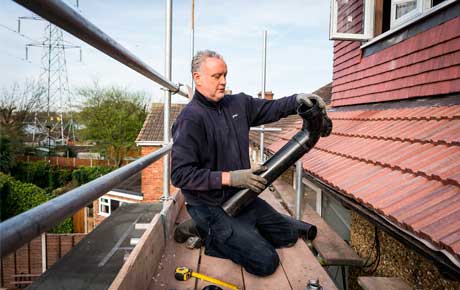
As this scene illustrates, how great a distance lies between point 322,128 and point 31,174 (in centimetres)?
2472

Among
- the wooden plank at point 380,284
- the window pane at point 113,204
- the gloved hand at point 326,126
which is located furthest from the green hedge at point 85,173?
the wooden plank at point 380,284

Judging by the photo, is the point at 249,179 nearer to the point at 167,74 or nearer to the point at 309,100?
the point at 309,100

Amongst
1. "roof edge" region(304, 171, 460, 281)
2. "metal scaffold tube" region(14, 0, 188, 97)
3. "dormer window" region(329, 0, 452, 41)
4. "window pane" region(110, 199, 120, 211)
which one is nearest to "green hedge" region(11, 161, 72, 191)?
"window pane" region(110, 199, 120, 211)

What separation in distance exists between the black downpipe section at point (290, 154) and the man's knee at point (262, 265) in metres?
0.36

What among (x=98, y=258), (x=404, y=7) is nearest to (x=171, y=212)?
(x=404, y=7)

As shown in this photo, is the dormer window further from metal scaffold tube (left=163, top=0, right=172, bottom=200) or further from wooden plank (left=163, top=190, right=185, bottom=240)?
wooden plank (left=163, top=190, right=185, bottom=240)

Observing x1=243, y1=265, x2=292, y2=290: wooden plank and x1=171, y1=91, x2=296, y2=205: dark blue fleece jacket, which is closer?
x1=243, y1=265, x2=292, y2=290: wooden plank

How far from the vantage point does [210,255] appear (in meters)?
2.25

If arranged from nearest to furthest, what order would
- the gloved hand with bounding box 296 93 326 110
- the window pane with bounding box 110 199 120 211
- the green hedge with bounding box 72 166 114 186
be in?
the gloved hand with bounding box 296 93 326 110 < the window pane with bounding box 110 199 120 211 < the green hedge with bounding box 72 166 114 186

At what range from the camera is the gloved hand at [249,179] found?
211 cm

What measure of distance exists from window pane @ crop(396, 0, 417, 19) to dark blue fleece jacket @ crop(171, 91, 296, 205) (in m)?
2.54

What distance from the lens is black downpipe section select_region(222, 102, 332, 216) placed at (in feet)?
7.31

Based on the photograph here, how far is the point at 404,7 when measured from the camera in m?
4.31

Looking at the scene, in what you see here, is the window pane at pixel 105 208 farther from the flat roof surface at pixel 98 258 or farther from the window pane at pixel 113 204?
the flat roof surface at pixel 98 258
